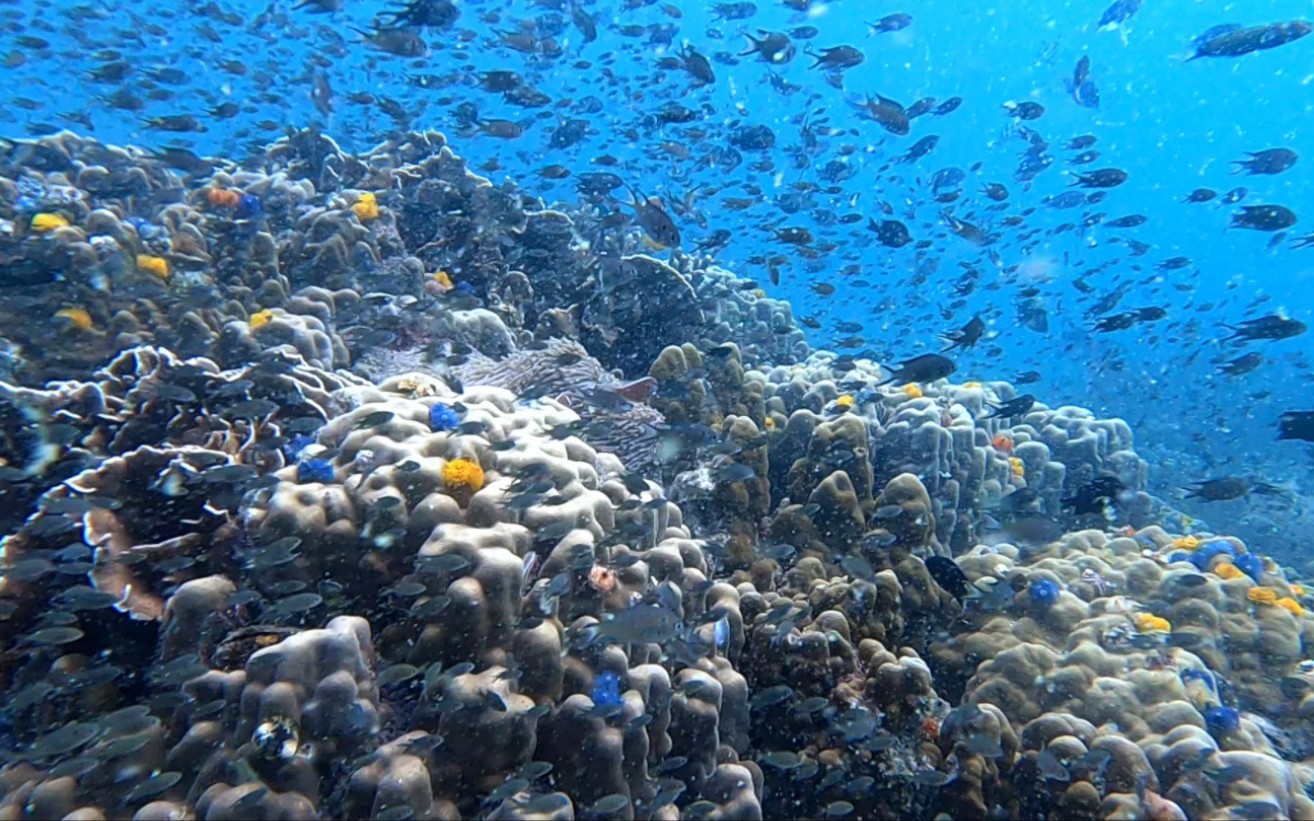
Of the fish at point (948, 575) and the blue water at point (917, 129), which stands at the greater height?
the blue water at point (917, 129)

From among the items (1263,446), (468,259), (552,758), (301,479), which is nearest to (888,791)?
(552,758)

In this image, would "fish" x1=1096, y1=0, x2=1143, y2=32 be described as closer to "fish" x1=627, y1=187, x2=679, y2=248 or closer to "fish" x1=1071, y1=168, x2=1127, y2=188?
"fish" x1=1071, y1=168, x2=1127, y2=188

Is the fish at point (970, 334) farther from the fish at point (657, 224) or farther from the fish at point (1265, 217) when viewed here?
the fish at point (1265, 217)

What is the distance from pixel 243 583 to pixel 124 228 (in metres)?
6.18

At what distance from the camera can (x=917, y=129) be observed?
7875 cm

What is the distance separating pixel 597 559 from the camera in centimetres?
431

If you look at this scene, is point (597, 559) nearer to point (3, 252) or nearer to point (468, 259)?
point (468, 259)

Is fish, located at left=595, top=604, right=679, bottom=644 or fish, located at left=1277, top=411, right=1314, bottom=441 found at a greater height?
fish, located at left=1277, top=411, right=1314, bottom=441

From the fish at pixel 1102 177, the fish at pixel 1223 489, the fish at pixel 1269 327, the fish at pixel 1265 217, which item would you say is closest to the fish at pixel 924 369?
the fish at pixel 1223 489

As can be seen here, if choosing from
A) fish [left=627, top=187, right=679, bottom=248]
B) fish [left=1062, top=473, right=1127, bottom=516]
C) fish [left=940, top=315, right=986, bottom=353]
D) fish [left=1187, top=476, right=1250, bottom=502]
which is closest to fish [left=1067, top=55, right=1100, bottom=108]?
fish [left=940, top=315, right=986, bottom=353]

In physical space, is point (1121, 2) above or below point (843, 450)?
above

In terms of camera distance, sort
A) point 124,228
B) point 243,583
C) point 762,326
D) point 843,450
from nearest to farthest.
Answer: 1. point 243,583
2. point 843,450
3. point 124,228
4. point 762,326

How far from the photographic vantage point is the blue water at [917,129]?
17.3 metres

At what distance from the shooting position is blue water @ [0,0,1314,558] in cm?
1730
